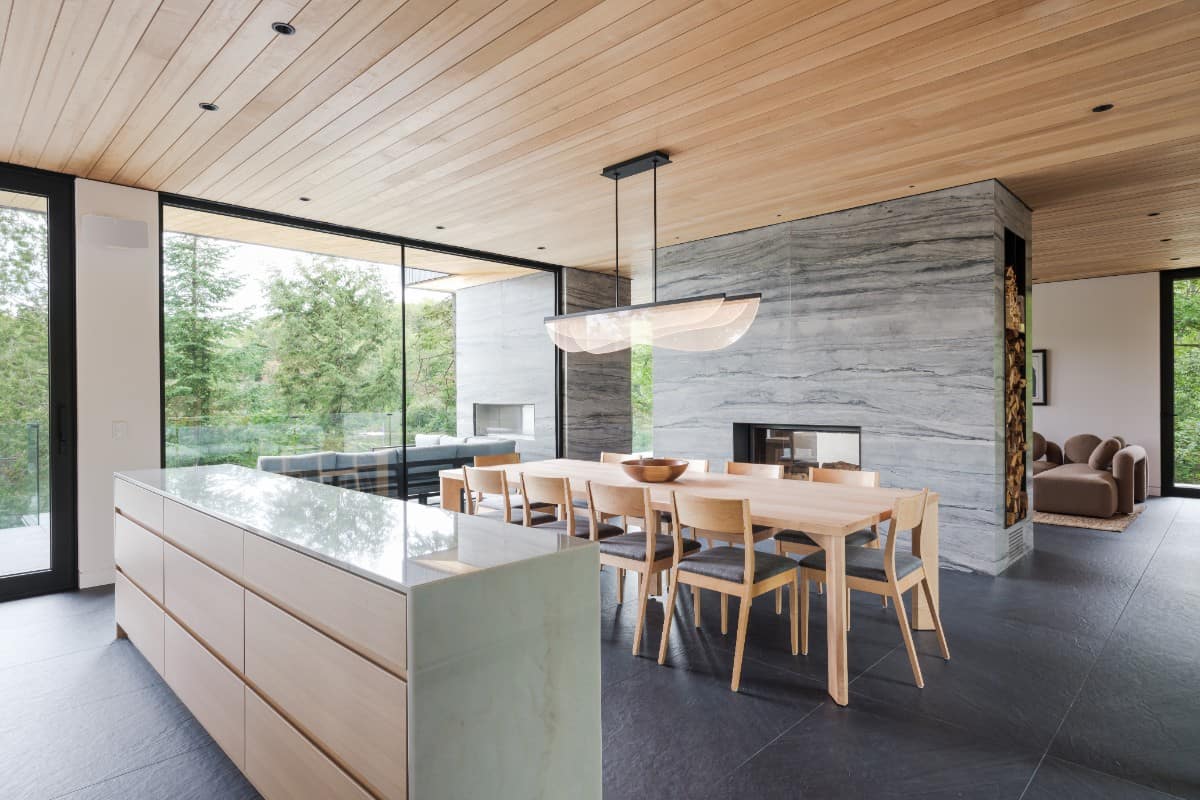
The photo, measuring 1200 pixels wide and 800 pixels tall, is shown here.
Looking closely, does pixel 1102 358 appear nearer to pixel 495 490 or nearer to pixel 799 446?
pixel 799 446

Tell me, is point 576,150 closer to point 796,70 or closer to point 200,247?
point 796,70

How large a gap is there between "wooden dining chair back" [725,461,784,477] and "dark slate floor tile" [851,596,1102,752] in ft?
3.95

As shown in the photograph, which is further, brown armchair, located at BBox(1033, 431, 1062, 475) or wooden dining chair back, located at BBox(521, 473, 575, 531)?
brown armchair, located at BBox(1033, 431, 1062, 475)

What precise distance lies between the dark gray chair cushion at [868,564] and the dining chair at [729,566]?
0.11 meters

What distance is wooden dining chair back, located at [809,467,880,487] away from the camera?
3.74 m

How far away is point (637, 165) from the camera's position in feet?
12.6

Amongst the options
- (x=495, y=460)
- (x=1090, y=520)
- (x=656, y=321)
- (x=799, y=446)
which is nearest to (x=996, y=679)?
(x=656, y=321)

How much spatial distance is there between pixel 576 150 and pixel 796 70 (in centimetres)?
131

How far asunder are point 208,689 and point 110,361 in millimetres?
2949

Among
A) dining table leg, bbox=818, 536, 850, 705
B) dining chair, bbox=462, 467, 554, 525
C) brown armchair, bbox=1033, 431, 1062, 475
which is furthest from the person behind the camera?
brown armchair, bbox=1033, 431, 1062, 475

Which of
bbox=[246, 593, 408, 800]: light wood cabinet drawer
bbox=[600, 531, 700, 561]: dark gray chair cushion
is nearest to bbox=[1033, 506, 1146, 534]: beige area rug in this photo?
bbox=[600, 531, 700, 561]: dark gray chair cushion

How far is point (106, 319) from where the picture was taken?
13.7 ft

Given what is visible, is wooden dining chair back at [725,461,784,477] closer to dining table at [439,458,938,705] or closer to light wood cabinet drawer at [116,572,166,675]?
dining table at [439,458,938,705]

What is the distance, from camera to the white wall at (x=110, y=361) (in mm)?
4102
